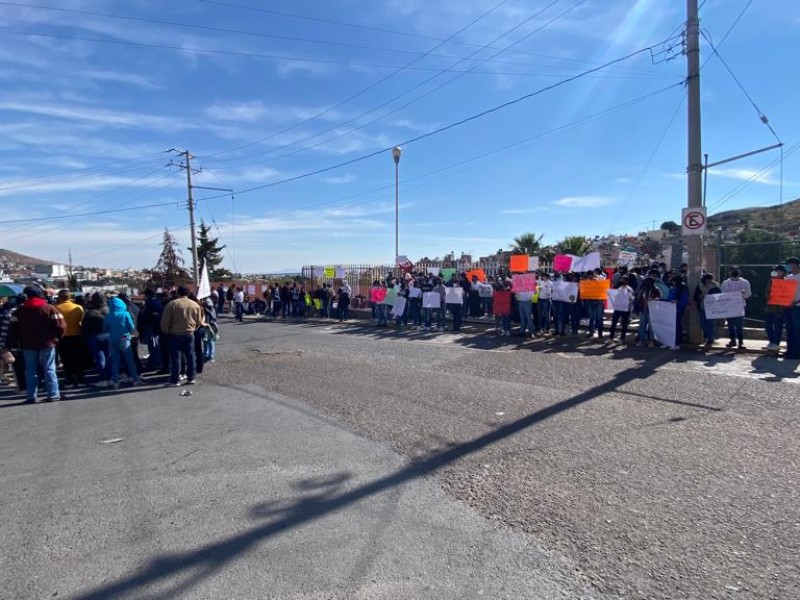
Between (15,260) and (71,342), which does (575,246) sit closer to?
(71,342)

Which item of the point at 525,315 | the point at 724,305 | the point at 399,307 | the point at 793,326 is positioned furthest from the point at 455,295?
the point at 793,326

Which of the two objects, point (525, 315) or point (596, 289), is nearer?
point (596, 289)

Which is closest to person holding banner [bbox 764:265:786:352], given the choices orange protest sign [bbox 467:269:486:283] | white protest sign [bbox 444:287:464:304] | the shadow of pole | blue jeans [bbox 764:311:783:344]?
blue jeans [bbox 764:311:783:344]

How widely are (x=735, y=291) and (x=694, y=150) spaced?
3311 millimetres

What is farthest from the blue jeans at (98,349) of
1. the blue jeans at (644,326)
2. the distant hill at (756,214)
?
the distant hill at (756,214)

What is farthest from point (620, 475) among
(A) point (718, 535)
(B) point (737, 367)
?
(B) point (737, 367)

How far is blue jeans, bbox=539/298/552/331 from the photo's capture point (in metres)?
14.2

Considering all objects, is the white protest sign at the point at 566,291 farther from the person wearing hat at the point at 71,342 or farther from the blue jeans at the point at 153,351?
the person wearing hat at the point at 71,342

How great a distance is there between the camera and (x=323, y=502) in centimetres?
438

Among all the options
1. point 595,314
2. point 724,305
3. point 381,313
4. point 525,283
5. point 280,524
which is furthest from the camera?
point 381,313

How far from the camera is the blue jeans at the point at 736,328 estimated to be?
35.7ft

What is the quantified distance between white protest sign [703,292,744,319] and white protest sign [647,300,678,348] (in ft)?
2.16

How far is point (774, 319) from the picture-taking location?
10.6 meters

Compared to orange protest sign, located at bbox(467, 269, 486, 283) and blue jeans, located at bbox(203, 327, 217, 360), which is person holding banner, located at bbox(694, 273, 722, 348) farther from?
blue jeans, located at bbox(203, 327, 217, 360)
